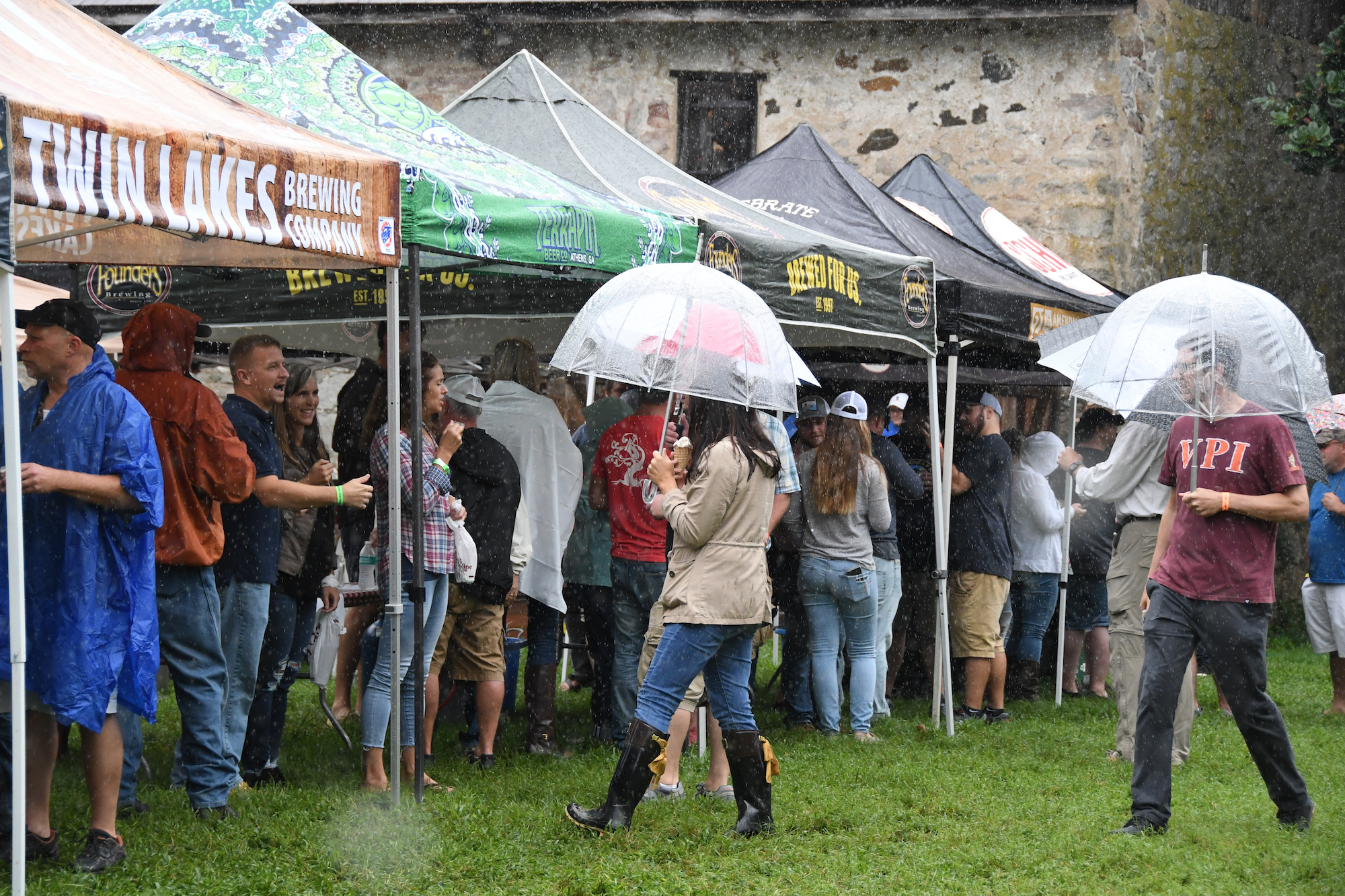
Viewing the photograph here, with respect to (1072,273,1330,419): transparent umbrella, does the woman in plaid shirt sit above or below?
below

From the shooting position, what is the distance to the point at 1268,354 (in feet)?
15.9

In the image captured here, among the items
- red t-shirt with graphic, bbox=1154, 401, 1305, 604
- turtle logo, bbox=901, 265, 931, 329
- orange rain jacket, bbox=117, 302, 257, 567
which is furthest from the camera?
turtle logo, bbox=901, 265, 931, 329

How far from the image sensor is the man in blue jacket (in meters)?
4.03

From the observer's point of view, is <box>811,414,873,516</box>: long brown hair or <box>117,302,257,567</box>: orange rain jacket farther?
<box>811,414,873,516</box>: long brown hair

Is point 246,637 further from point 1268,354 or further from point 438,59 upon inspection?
point 438,59

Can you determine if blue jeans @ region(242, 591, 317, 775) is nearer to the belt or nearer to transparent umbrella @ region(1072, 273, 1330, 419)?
transparent umbrella @ region(1072, 273, 1330, 419)

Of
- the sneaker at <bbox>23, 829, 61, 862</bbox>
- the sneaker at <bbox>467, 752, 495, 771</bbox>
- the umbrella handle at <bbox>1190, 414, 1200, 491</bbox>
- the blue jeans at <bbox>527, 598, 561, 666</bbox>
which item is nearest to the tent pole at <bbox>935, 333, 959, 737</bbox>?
the blue jeans at <bbox>527, 598, 561, 666</bbox>

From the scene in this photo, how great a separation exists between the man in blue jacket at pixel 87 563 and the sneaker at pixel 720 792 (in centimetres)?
236

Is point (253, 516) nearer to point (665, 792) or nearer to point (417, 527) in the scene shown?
point (417, 527)

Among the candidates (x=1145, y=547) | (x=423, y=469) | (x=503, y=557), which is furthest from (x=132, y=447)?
(x=1145, y=547)

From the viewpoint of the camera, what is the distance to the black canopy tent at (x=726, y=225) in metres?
6.61

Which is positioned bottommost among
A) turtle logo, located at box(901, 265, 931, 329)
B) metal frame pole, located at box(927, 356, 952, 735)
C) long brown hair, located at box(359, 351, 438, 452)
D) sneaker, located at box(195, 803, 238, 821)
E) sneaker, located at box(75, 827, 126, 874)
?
sneaker, located at box(195, 803, 238, 821)

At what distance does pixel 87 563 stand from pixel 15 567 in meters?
0.56

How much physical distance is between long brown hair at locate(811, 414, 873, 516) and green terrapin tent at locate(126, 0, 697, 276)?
5.38ft
